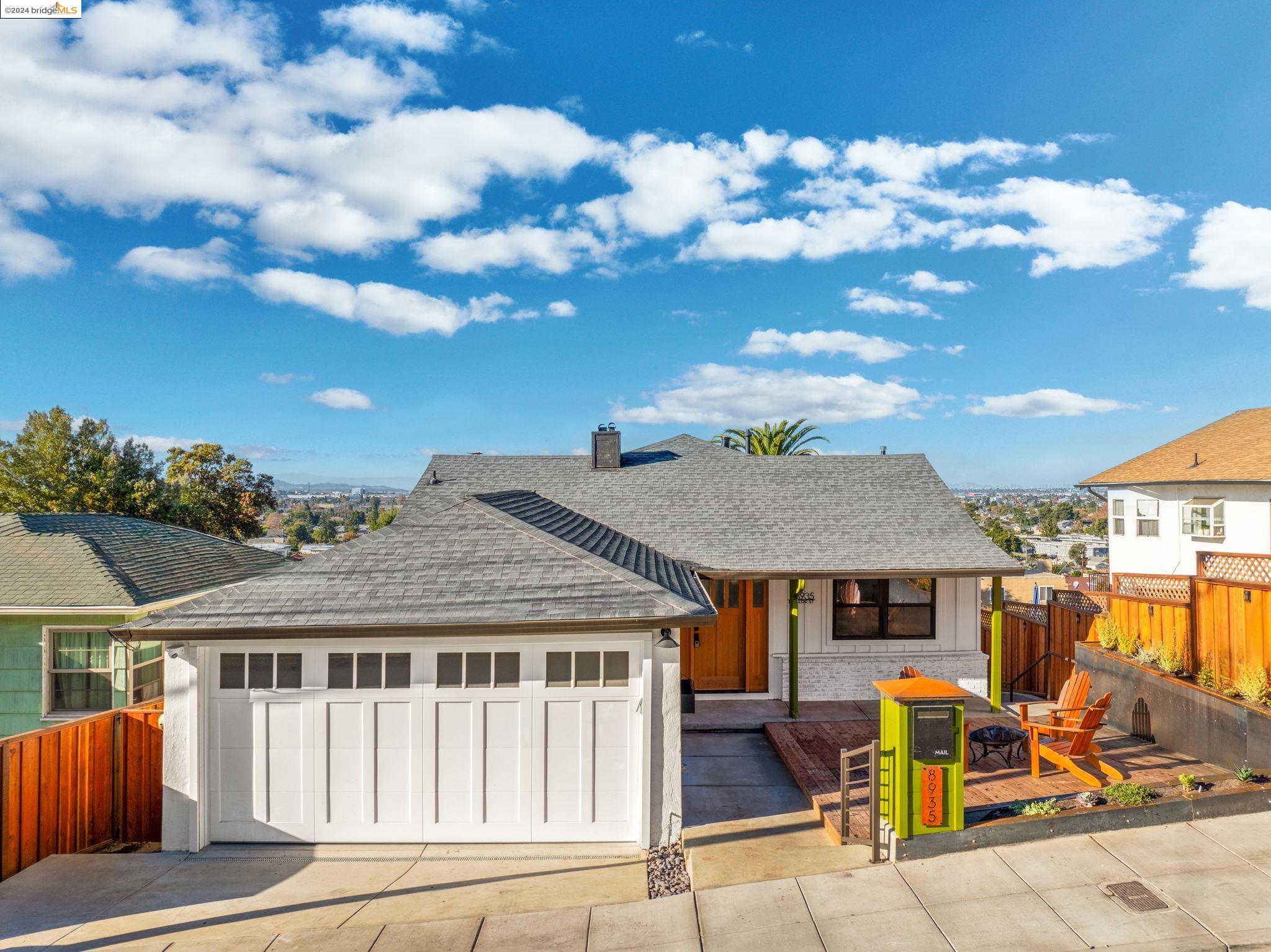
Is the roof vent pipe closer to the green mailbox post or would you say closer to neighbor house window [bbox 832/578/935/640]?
neighbor house window [bbox 832/578/935/640]

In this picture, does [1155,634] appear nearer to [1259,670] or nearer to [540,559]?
[1259,670]

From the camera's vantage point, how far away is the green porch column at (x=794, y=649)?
1105 cm

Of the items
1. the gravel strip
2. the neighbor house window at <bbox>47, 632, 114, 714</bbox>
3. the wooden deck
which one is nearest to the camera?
the gravel strip

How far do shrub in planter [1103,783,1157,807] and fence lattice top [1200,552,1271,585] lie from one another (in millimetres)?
3143

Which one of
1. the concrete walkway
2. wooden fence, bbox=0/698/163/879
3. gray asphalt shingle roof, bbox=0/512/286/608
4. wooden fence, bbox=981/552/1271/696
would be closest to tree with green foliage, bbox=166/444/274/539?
gray asphalt shingle roof, bbox=0/512/286/608

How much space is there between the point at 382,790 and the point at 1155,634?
9.89 m

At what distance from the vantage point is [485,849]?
7074 mm

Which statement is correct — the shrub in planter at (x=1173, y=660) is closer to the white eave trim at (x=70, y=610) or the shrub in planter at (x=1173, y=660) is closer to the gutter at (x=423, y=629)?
the gutter at (x=423, y=629)

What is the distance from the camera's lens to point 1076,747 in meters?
7.72

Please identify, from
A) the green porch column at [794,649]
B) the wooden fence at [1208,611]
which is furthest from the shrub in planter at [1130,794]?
the green porch column at [794,649]

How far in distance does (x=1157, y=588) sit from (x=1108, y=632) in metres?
1.04

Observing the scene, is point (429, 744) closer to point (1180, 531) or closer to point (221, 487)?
point (1180, 531)

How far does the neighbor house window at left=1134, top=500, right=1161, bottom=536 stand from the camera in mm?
26203

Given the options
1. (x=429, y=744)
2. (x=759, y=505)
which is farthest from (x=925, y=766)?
(x=759, y=505)
